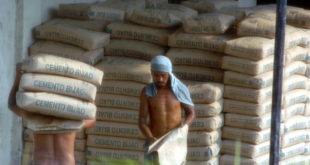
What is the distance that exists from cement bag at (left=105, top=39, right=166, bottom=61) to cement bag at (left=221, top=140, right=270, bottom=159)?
4.04 ft

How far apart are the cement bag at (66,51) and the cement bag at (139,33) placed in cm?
36

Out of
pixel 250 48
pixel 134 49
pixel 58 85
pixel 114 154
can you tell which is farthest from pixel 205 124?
pixel 58 85

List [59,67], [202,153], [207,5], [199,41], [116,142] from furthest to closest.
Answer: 1. [207,5]
2. [199,41]
3. [116,142]
4. [202,153]
5. [59,67]

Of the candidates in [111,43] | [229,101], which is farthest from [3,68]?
[229,101]

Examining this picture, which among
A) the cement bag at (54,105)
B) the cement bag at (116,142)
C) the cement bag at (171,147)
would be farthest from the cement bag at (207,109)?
the cement bag at (54,105)

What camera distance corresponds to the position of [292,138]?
8.08 m

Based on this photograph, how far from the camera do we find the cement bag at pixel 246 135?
24.7 ft

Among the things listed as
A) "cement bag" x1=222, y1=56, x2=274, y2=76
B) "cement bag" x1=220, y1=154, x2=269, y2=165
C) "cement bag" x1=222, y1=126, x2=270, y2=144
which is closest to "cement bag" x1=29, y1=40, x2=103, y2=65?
"cement bag" x1=222, y1=56, x2=274, y2=76

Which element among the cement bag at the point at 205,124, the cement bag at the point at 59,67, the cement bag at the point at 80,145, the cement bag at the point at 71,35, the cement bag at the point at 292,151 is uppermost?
the cement bag at the point at 59,67

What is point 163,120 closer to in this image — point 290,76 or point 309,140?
point 290,76

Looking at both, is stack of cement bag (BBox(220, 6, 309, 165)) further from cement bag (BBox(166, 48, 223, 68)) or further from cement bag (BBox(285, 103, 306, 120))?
cement bag (BBox(166, 48, 223, 68))

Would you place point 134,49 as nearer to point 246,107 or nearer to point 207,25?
point 207,25

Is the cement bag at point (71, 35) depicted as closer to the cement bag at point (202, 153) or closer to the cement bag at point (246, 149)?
the cement bag at point (202, 153)

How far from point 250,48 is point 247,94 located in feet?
1.60
